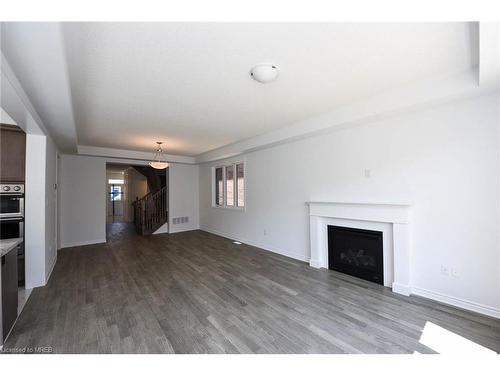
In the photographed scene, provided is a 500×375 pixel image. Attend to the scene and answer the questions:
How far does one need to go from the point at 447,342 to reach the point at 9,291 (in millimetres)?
4159

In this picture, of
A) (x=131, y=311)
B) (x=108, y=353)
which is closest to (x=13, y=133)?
(x=131, y=311)

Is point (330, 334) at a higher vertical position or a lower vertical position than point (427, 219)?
lower

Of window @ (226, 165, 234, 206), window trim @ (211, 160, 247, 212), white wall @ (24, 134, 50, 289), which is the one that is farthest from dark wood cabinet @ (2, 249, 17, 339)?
window @ (226, 165, 234, 206)

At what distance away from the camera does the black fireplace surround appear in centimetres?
319

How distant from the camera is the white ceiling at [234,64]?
5.41 feet

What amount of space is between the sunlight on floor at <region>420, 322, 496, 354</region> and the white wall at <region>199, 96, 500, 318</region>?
0.72 m

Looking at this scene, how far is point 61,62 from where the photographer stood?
1662mm

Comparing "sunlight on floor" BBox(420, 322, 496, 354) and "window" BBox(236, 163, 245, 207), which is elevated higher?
"window" BBox(236, 163, 245, 207)

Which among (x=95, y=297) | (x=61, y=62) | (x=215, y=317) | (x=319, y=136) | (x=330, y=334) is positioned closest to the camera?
(x=61, y=62)

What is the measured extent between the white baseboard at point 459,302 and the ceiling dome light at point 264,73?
3.16 meters

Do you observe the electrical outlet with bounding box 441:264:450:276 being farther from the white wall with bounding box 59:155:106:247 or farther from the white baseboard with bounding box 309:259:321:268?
the white wall with bounding box 59:155:106:247

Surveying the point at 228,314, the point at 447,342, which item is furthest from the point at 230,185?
the point at 447,342
